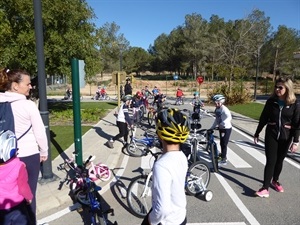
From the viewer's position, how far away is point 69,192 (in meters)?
4.71

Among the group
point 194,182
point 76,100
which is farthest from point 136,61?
point 194,182

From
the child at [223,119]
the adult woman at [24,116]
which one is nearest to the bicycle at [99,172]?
the adult woman at [24,116]

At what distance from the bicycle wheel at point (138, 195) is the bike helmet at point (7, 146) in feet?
7.12

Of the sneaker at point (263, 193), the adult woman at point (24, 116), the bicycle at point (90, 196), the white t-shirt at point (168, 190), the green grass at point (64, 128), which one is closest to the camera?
the white t-shirt at point (168, 190)

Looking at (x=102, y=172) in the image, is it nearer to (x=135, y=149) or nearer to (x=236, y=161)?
(x=135, y=149)

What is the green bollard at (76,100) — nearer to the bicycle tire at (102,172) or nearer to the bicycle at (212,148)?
the bicycle tire at (102,172)

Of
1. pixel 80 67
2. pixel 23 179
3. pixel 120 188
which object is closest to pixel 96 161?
pixel 120 188

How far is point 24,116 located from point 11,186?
850mm

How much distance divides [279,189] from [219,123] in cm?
197

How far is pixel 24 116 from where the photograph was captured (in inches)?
120

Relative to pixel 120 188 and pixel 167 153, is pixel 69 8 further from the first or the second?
pixel 167 153

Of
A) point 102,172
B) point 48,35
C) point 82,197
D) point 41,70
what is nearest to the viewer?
point 82,197

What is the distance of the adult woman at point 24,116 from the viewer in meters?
3.02

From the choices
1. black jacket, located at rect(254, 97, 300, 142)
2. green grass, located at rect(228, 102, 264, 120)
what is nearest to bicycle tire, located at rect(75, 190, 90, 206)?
black jacket, located at rect(254, 97, 300, 142)
